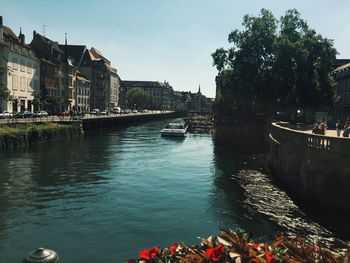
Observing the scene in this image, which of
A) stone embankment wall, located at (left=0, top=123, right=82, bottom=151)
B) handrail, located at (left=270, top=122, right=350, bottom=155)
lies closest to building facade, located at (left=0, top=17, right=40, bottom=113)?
stone embankment wall, located at (left=0, top=123, right=82, bottom=151)

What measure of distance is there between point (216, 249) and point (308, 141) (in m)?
20.2

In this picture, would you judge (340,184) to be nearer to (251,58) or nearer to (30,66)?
(251,58)

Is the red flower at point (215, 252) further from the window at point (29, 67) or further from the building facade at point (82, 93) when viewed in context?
the building facade at point (82, 93)

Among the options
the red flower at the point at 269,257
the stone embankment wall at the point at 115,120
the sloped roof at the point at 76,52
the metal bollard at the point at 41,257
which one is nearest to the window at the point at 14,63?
the stone embankment wall at the point at 115,120

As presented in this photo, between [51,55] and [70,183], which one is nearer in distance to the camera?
[70,183]

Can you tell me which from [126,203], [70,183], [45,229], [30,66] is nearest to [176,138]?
[30,66]

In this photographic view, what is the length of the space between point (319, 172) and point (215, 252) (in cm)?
1813

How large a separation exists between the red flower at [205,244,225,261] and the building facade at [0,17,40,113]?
6917cm

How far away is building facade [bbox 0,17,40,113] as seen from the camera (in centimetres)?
7319

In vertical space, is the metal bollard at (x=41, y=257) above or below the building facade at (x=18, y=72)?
below

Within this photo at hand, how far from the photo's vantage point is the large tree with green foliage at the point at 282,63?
212 ft

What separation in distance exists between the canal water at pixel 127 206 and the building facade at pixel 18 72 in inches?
1497

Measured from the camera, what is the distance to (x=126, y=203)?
23.5 metres

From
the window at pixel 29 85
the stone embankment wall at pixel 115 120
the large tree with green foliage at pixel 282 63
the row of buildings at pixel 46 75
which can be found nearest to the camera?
the large tree with green foliage at pixel 282 63
